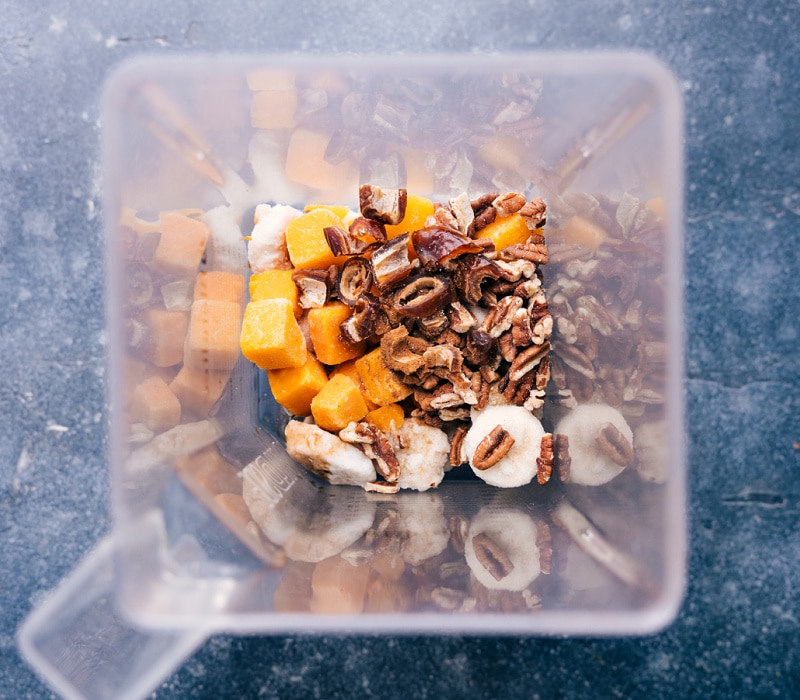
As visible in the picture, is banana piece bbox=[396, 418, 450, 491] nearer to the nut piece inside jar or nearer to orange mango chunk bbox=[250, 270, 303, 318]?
the nut piece inside jar

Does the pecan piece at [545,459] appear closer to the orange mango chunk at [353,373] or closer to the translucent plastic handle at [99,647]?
the orange mango chunk at [353,373]

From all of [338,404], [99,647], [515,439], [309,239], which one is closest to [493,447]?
[515,439]

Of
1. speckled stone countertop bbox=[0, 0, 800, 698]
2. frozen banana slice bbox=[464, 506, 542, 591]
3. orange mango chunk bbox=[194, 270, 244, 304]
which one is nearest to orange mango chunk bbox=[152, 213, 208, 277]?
orange mango chunk bbox=[194, 270, 244, 304]

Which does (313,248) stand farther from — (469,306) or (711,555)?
(711,555)

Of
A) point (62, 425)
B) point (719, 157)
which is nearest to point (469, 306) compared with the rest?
point (719, 157)

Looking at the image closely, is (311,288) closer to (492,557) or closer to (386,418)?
(386,418)

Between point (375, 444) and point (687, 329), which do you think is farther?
point (687, 329)
